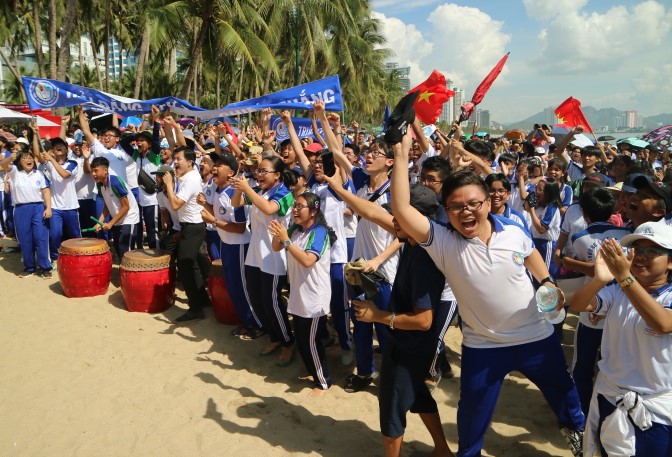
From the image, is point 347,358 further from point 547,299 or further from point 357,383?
point 547,299

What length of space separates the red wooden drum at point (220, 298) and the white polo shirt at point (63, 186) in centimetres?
335

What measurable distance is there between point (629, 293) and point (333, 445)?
8.13 feet

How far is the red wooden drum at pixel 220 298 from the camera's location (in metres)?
5.87

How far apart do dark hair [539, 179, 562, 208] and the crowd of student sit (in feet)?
0.06

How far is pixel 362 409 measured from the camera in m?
4.18

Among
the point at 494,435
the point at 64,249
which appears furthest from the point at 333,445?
the point at 64,249

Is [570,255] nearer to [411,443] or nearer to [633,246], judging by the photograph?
[633,246]

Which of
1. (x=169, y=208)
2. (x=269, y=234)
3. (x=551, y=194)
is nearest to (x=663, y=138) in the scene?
(x=551, y=194)

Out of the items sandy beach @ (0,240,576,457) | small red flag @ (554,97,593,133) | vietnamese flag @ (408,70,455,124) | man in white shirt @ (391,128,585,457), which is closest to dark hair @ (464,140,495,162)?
vietnamese flag @ (408,70,455,124)

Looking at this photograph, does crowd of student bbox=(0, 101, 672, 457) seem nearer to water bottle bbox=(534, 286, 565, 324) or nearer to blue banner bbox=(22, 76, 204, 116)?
water bottle bbox=(534, 286, 565, 324)

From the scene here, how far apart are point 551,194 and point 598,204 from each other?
5.52 ft

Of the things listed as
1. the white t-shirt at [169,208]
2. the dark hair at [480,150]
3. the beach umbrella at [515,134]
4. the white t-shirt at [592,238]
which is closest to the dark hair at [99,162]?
the white t-shirt at [169,208]

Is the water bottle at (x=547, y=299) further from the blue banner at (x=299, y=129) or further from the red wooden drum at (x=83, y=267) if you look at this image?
the blue banner at (x=299, y=129)

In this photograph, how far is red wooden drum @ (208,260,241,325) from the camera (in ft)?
19.2
